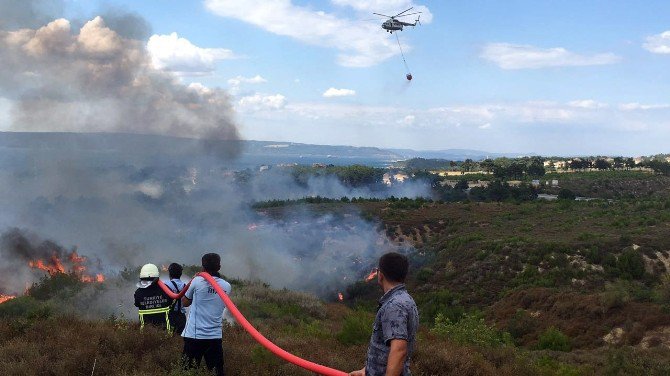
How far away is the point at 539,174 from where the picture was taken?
109 meters

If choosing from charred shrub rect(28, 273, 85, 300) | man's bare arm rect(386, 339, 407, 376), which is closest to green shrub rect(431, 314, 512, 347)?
man's bare arm rect(386, 339, 407, 376)

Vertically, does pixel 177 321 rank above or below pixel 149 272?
below

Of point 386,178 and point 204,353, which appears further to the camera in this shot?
point 386,178

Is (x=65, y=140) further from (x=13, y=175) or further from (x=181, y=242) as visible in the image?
(x=181, y=242)

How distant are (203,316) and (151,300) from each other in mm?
1581

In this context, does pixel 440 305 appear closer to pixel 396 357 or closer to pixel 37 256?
pixel 37 256

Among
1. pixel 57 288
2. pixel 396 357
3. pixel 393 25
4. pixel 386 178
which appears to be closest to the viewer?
pixel 396 357

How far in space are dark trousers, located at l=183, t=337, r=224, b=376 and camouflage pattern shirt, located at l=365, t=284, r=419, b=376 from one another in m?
2.64

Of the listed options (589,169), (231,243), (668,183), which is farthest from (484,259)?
(589,169)

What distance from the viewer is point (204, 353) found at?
6012mm

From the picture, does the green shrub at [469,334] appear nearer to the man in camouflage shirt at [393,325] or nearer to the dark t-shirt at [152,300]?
the dark t-shirt at [152,300]

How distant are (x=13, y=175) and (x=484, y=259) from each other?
49025 mm

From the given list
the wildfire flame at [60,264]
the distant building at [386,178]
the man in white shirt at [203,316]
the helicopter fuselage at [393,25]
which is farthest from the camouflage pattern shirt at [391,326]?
the distant building at [386,178]

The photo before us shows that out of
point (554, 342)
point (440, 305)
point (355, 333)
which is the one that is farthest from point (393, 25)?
point (355, 333)
